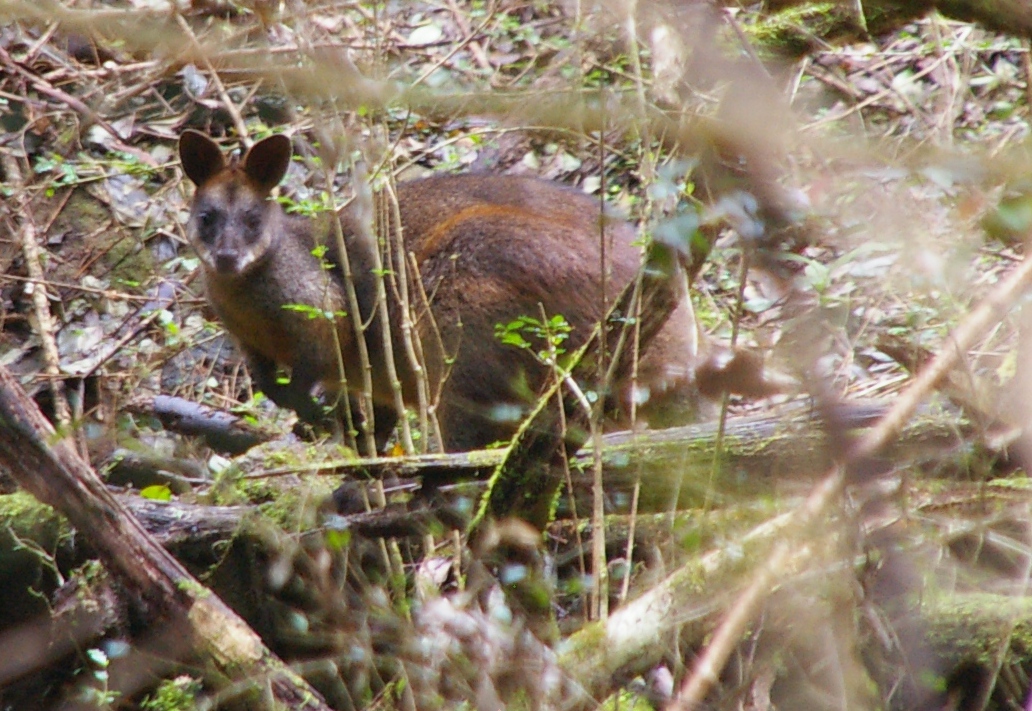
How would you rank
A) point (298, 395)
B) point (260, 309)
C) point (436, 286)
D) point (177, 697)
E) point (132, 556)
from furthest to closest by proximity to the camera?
point (260, 309)
point (298, 395)
point (436, 286)
point (177, 697)
point (132, 556)

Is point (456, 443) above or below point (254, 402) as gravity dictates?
above

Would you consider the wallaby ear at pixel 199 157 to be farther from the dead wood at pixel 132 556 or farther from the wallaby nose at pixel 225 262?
the dead wood at pixel 132 556

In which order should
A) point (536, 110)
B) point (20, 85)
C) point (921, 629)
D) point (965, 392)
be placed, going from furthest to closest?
point (20, 85)
point (921, 629)
point (965, 392)
point (536, 110)

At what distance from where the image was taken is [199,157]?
6367 mm

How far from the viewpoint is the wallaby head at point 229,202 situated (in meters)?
6.31

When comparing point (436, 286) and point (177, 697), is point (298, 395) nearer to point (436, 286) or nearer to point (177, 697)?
point (436, 286)

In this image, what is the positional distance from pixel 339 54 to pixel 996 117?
4368mm

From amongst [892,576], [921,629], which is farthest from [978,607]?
[892,576]

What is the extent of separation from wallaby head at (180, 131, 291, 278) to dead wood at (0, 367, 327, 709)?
2.67 metres

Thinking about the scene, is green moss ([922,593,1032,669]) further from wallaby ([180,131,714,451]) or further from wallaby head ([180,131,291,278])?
wallaby head ([180,131,291,278])

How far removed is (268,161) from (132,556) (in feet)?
10.1

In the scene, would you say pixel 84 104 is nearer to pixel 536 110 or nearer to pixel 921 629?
pixel 921 629

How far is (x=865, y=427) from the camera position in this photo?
3.92 meters

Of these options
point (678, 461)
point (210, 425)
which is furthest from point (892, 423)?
point (210, 425)
